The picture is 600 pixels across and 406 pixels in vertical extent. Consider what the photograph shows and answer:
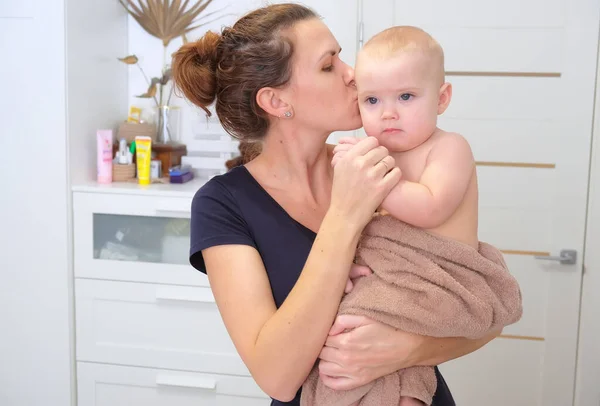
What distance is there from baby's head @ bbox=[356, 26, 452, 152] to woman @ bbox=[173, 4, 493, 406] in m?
0.05

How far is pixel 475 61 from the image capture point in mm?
2615

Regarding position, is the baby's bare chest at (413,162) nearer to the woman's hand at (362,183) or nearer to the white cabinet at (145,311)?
the woman's hand at (362,183)

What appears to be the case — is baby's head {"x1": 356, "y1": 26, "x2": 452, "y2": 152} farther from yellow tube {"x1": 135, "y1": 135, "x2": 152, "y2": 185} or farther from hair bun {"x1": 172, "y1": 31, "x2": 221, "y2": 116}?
yellow tube {"x1": 135, "y1": 135, "x2": 152, "y2": 185}

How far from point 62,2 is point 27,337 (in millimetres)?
1238

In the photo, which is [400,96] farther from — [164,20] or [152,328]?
[164,20]

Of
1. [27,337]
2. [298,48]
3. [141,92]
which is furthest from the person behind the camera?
[141,92]

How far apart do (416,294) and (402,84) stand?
359mm

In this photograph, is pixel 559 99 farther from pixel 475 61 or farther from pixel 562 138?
pixel 475 61

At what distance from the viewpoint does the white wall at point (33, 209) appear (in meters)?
2.52

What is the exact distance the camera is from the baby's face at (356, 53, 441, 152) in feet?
3.97

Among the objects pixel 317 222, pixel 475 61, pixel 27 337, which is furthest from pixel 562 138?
pixel 27 337

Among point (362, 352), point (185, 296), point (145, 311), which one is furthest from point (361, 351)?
point (145, 311)

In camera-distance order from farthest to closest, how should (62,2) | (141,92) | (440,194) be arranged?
(141,92), (62,2), (440,194)

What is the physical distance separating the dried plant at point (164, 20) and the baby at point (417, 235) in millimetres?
1750
